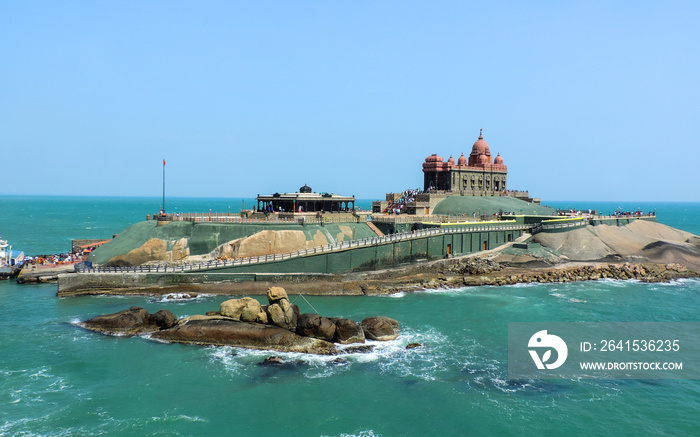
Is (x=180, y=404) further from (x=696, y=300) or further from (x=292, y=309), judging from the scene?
(x=696, y=300)

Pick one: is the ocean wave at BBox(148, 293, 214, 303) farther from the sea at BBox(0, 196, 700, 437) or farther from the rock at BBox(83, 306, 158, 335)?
the rock at BBox(83, 306, 158, 335)

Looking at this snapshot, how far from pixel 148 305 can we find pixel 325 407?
26.1 meters

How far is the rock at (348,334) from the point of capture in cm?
3659

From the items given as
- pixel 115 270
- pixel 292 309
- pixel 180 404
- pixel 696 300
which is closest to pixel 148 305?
pixel 115 270

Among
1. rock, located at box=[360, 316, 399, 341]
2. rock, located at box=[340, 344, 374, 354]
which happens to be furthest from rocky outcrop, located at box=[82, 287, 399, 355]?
rock, located at box=[340, 344, 374, 354]

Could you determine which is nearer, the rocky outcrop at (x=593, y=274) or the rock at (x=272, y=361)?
the rock at (x=272, y=361)

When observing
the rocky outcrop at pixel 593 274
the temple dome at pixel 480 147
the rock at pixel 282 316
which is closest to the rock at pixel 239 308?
the rock at pixel 282 316

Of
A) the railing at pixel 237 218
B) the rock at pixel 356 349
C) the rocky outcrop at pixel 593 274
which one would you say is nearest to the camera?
the rock at pixel 356 349

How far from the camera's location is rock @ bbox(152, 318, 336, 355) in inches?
1403

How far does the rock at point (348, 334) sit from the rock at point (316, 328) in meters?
0.39

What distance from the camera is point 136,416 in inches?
1032

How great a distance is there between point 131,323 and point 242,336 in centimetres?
949

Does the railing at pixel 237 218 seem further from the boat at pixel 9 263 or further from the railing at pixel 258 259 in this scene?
the boat at pixel 9 263

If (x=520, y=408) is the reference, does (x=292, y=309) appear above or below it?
above
